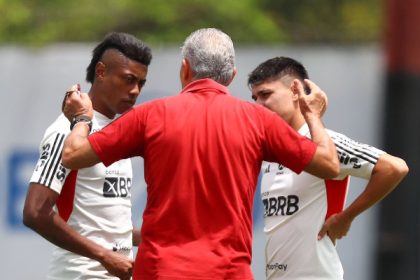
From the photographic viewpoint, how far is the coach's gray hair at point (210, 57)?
16.0ft

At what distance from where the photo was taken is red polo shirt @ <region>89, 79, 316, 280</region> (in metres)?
4.69

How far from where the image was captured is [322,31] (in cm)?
1232

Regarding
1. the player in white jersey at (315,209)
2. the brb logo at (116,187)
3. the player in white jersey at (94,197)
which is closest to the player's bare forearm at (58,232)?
the player in white jersey at (94,197)

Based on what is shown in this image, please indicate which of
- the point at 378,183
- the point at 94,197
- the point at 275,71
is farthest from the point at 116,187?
the point at 378,183

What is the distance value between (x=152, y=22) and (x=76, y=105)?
23.5 ft

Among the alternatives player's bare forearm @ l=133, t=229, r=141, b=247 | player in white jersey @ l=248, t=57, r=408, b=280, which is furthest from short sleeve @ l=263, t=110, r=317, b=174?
player's bare forearm @ l=133, t=229, r=141, b=247

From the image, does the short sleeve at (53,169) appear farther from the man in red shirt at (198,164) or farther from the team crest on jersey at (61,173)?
the man in red shirt at (198,164)

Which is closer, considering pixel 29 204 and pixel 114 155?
pixel 114 155

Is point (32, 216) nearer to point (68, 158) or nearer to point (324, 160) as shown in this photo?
point (68, 158)

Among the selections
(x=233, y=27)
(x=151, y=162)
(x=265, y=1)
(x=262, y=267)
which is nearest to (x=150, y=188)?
(x=151, y=162)

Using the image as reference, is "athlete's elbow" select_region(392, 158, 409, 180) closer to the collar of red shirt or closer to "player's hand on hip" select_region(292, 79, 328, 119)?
"player's hand on hip" select_region(292, 79, 328, 119)

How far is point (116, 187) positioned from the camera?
5.68 m

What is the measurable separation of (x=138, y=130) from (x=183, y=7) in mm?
7764

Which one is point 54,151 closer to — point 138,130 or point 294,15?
point 138,130
